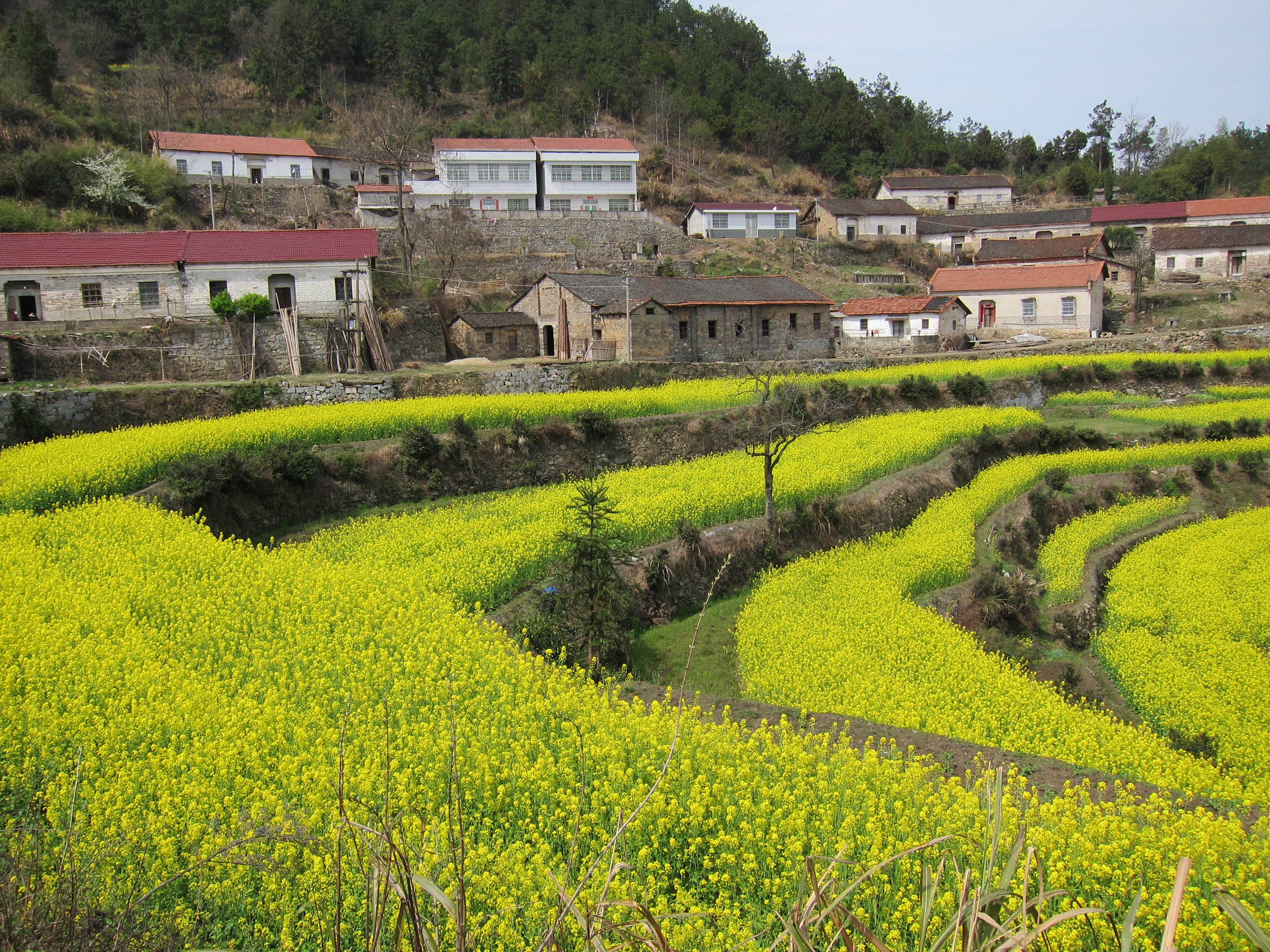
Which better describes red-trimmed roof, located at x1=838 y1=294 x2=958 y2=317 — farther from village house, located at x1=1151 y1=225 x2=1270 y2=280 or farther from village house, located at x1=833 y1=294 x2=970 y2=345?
village house, located at x1=1151 y1=225 x2=1270 y2=280

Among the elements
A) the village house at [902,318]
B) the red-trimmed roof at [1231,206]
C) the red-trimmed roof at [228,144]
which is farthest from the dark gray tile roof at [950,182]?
the red-trimmed roof at [228,144]

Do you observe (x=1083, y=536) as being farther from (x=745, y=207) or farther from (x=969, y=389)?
(x=745, y=207)

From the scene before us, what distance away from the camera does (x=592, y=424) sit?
24906 mm

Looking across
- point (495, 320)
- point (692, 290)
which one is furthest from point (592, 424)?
point (692, 290)

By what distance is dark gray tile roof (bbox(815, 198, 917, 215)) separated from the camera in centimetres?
6228

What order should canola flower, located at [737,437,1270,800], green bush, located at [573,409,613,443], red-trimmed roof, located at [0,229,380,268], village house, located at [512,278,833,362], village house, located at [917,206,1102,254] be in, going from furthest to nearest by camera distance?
village house, located at [917,206,1102,254] < village house, located at [512,278,833,362] < red-trimmed roof, located at [0,229,380,268] < green bush, located at [573,409,613,443] < canola flower, located at [737,437,1270,800]

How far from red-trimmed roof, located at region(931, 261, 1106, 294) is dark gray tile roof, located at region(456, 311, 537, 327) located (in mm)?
24846

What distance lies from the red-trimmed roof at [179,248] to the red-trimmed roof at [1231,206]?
58.9 metres

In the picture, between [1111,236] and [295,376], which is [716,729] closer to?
[295,376]

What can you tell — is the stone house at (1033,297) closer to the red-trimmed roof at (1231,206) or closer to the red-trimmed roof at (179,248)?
the red-trimmed roof at (1231,206)

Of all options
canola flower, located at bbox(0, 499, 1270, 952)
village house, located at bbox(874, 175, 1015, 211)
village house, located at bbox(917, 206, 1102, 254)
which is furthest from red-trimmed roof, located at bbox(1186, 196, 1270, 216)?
canola flower, located at bbox(0, 499, 1270, 952)

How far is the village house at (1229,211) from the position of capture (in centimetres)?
6053

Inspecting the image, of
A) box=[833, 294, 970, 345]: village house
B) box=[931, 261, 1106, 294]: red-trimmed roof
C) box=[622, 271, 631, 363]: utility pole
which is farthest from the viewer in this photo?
box=[931, 261, 1106, 294]: red-trimmed roof

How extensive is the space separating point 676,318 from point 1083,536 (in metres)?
18.5
